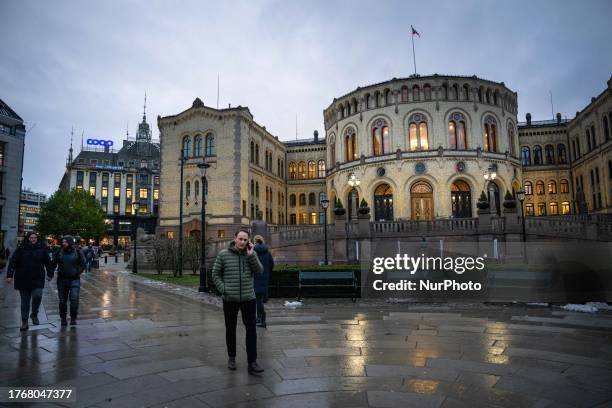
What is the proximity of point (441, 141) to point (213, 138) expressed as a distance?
23.5m

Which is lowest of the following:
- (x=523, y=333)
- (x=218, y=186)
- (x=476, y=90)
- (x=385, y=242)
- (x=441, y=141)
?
(x=523, y=333)

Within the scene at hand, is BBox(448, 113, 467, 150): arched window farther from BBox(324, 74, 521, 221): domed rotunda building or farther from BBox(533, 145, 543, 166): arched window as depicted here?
BBox(533, 145, 543, 166): arched window

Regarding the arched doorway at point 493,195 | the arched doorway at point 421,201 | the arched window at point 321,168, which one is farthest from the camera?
the arched window at point 321,168

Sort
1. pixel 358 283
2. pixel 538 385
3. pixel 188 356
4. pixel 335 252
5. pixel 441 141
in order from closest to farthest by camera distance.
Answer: pixel 538 385 → pixel 188 356 → pixel 358 283 → pixel 335 252 → pixel 441 141

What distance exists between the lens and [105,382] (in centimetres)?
504

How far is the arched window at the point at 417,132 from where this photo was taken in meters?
38.8

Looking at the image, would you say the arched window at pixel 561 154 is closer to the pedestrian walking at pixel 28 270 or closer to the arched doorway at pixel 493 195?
the arched doorway at pixel 493 195

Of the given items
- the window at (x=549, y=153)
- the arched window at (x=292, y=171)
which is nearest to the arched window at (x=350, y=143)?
the arched window at (x=292, y=171)

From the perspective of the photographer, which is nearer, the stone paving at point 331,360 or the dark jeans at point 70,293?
the stone paving at point 331,360

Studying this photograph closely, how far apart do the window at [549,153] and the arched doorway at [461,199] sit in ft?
59.5

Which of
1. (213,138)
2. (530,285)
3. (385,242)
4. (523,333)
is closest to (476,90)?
(385,242)

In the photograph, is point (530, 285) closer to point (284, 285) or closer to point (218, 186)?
point (284, 285)

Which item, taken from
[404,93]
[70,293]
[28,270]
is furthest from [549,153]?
[28,270]

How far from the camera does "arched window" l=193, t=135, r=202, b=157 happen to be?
43.6 meters
